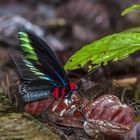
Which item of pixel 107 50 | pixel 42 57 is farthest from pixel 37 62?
pixel 107 50

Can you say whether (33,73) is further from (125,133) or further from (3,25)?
(3,25)

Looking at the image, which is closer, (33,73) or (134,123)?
(134,123)

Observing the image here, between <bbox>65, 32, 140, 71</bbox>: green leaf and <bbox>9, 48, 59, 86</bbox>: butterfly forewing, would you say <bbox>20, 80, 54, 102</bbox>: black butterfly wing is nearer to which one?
A: <bbox>9, 48, 59, 86</bbox>: butterfly forewing

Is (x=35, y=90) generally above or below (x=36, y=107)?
above

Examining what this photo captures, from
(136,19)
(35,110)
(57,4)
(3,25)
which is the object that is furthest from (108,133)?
(57,4)

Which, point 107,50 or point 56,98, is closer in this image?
point 107,50

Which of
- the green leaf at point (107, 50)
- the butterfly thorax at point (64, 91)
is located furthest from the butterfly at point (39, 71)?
the green leaf at point (107, 50)

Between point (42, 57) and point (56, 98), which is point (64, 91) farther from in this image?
point (42, 57)
